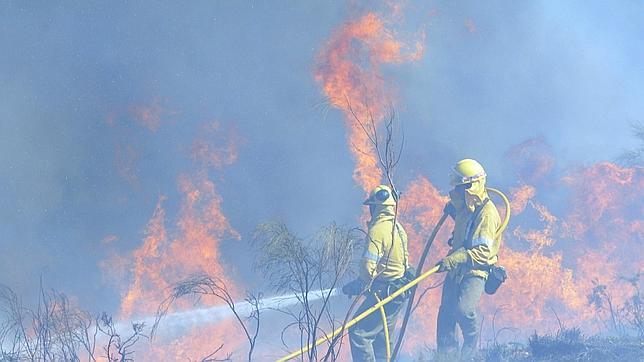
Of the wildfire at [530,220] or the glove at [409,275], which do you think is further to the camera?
the wildfire at [530,220]

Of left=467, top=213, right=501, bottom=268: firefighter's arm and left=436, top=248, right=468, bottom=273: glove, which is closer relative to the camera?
left=436, top=248, right=468, bottom=273: glove

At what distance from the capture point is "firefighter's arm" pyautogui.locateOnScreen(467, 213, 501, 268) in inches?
444

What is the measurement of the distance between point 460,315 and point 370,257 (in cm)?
178

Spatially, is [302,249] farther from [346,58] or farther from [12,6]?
[12,6]

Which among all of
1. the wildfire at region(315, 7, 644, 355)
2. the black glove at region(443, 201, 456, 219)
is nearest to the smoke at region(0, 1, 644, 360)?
the wildfire at region(315, 7, 644, 355)

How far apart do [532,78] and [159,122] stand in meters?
13.1

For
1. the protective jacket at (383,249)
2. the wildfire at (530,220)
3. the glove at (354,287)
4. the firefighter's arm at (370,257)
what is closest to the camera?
the firefighter's arm at (370,257)

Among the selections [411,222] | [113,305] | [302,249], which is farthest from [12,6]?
[302,249]

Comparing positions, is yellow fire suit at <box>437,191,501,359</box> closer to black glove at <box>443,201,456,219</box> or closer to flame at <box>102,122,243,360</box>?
black glove at <box>443,201,456,219</box>

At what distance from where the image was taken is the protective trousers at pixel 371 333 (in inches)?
450

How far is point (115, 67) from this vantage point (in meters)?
21.5

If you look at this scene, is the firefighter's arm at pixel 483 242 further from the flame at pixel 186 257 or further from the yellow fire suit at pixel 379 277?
the flame at pixel 186 257

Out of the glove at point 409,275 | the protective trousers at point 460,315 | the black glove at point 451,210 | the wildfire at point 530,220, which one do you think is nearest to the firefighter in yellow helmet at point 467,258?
the protective trousers at point 460,315

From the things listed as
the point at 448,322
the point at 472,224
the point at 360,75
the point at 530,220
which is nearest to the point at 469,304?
the point at 448,322
